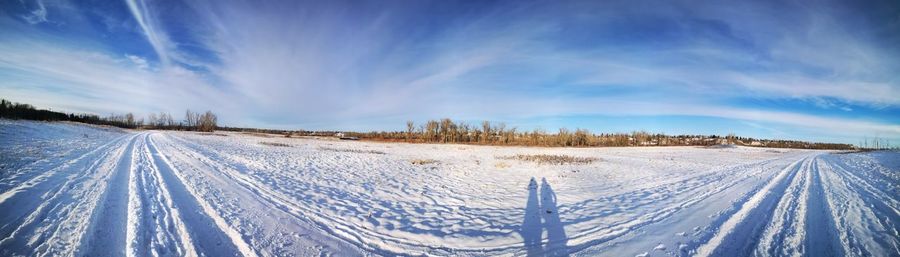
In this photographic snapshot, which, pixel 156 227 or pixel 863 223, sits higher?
pixel 863 223

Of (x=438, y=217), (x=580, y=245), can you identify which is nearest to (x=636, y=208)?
(x=580, y=245)

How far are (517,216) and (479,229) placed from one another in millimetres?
1301

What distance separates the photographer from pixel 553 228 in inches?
248

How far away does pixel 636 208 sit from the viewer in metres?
8.13

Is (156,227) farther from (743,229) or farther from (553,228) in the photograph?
(743,229)

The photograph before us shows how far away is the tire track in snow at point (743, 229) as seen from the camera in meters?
5.04

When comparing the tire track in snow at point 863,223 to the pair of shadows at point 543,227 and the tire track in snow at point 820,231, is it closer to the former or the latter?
the tire track in snow at point 820,231

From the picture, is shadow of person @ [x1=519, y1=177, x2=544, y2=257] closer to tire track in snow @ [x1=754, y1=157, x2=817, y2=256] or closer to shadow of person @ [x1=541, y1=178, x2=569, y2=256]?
shadow of person @ [x1=541, y1=178, x2=569, y2=256]

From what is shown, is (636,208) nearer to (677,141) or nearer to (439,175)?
(439,175)

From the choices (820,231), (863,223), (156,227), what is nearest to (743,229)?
(820,231)

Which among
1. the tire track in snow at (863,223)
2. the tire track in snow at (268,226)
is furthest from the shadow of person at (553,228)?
the tire track in snow at (863,223)

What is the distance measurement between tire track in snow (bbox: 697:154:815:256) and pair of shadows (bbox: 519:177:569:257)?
79.6 inches

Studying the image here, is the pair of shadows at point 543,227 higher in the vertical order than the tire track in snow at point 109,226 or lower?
lower

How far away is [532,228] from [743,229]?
12.4ft
